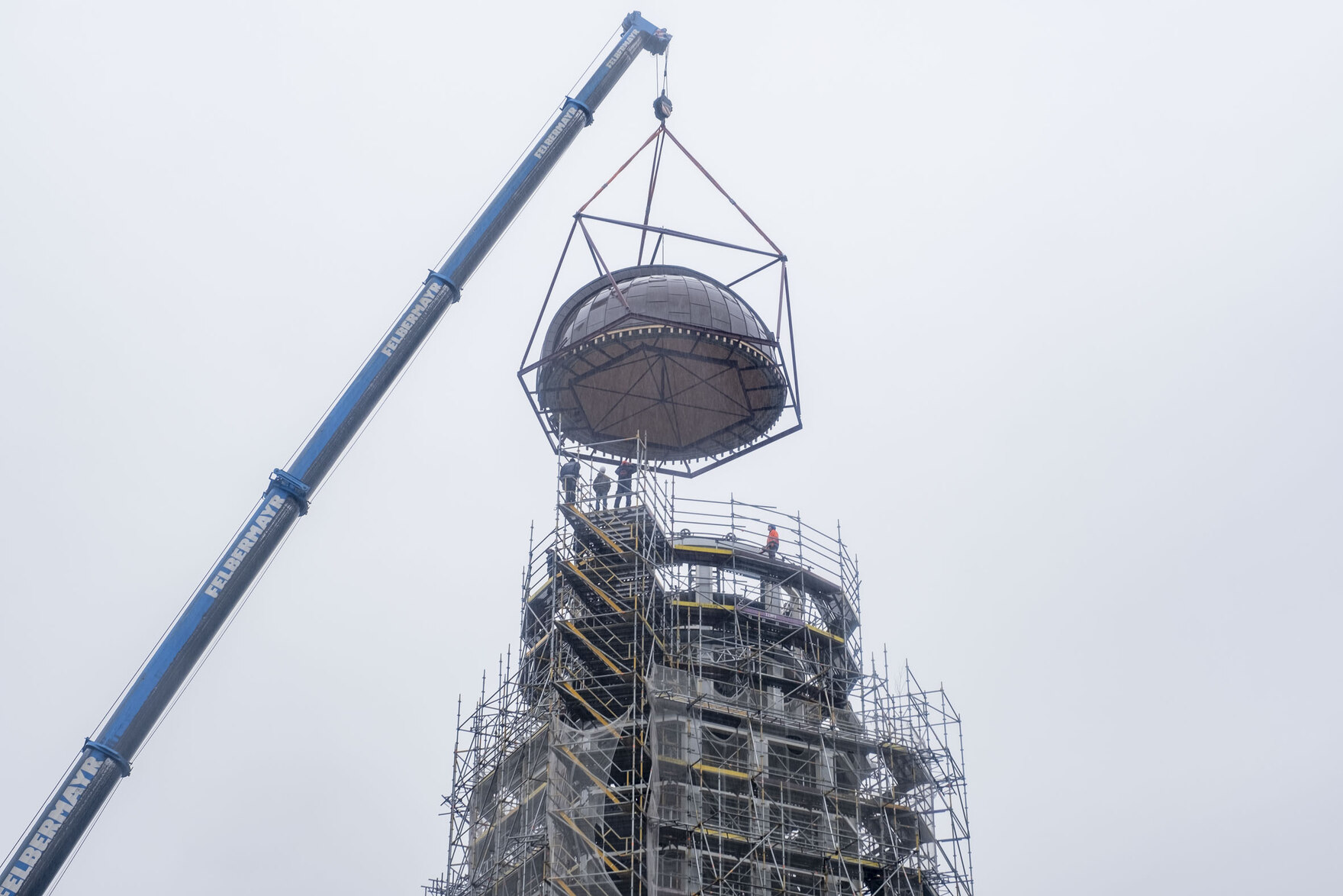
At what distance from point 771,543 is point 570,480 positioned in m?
6.77

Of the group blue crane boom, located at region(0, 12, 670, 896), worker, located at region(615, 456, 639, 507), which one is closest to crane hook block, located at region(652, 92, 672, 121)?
blue crane boom, located at region(0, 12, 670, 896)

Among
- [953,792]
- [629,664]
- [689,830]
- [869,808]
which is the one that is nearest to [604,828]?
[689,830]

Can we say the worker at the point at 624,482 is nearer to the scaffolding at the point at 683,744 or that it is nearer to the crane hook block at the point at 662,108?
the scaffolding at the point at 683,744

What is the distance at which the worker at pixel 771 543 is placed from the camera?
4509 centimetres

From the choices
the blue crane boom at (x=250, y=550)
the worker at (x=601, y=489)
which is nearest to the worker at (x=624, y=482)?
the worker at (x=601, y=489)

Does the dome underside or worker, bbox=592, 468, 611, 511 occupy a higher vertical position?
the dome underside

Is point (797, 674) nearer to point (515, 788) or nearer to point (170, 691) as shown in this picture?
point (515, 788)

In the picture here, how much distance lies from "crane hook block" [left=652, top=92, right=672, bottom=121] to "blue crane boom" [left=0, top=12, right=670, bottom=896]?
3.05m

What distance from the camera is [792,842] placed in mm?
38000

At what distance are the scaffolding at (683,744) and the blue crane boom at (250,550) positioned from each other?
660cm

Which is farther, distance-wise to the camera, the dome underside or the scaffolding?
the dome underside

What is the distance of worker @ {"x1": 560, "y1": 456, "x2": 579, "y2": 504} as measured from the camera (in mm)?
42906

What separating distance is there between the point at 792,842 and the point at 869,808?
9.44 ft

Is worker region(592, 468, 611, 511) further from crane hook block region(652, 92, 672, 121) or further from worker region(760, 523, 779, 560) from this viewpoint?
crane hook block region(652, 92, 672, 121)
